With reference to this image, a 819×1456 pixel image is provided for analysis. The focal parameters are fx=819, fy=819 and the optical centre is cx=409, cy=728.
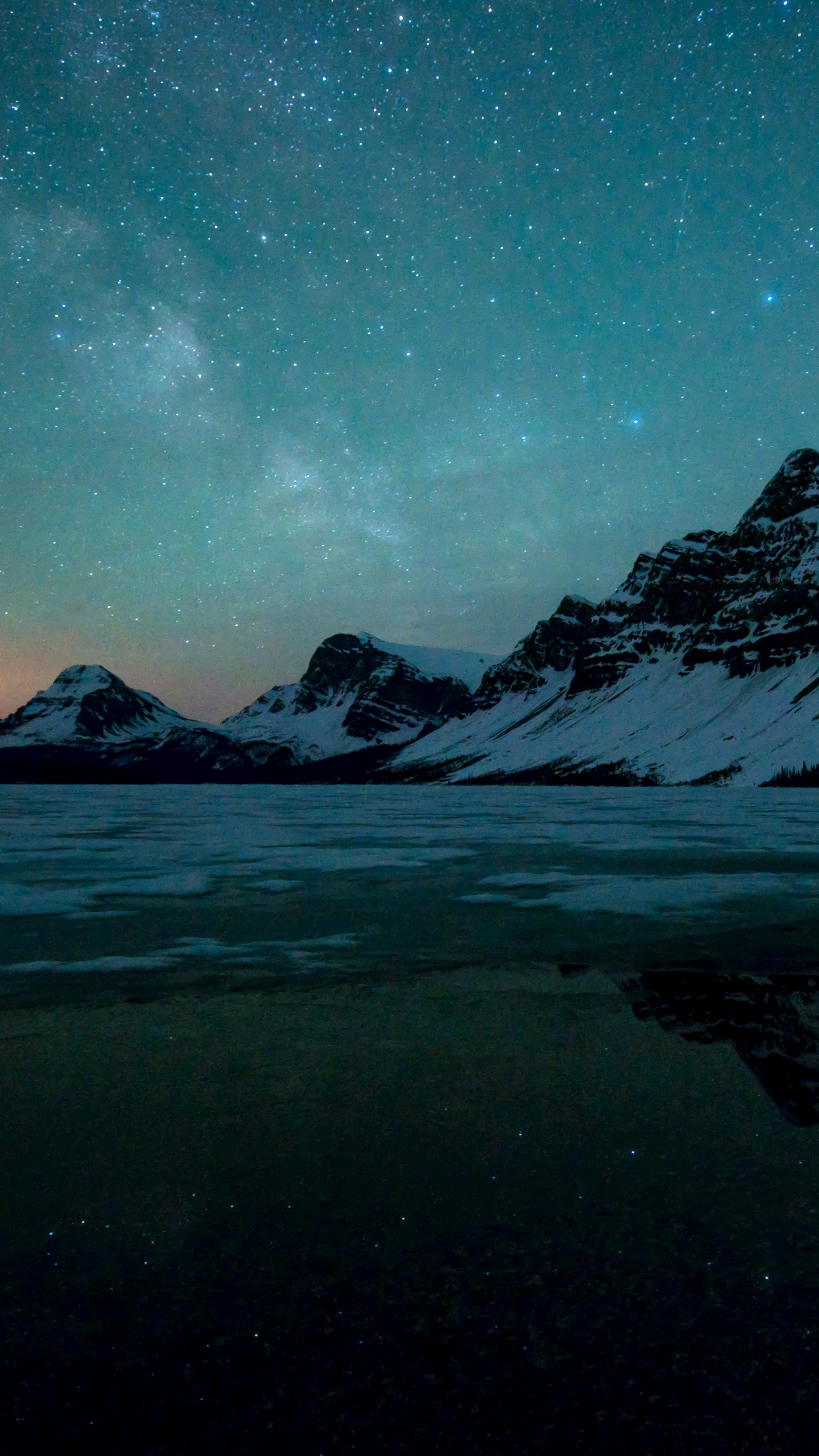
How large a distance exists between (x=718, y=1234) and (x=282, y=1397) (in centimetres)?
203

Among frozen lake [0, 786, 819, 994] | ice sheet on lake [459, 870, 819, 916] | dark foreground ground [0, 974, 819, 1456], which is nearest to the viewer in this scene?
dark foreground ground [0, 974, 819, 1456]

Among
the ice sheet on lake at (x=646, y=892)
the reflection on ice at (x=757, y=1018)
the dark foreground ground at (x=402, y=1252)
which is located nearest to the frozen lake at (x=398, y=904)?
the ice sheet on lake at (x=646, y=892)

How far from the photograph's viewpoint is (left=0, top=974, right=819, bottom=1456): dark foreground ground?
2.57 m

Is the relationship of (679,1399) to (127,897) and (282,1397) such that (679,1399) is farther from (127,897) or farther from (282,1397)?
(127,897)

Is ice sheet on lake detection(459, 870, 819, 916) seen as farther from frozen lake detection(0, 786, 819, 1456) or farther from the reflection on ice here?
the reflection on ice

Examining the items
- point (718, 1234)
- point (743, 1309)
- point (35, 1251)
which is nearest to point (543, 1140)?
point (718, 1234)

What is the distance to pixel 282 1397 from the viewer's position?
2629 mm

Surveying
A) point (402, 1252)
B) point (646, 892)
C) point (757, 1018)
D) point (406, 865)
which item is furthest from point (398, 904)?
point (402, 1252)

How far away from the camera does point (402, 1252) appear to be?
11.5 ft

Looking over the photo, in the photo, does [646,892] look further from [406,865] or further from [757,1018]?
[757,1018]

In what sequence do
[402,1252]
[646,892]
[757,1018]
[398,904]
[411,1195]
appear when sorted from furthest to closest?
[646,892], [398,904], [757,1018], [411,1195], [402,1252]

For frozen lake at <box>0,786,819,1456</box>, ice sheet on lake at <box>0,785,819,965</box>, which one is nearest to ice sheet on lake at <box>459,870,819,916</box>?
ice sheet on lake at <box>0,785,819,965</box>

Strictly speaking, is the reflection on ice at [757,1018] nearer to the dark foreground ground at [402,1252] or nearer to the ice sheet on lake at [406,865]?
the dark foreground ground at [402,1252]

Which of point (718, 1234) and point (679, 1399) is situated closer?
point (679, 1399)
